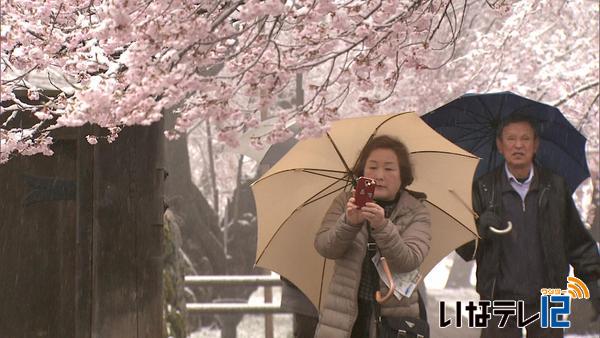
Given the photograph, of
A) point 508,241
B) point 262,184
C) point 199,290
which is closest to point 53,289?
point 262,184

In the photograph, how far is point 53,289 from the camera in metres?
5.78

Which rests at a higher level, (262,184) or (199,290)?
(262,184)

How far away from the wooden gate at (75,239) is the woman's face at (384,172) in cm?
152

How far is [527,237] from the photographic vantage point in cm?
631

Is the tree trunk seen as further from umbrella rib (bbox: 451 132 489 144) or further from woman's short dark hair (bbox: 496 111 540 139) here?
woman's short dark hair (bbox: 496 111 540 139)

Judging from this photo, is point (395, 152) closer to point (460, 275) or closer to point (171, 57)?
point (171, 57)

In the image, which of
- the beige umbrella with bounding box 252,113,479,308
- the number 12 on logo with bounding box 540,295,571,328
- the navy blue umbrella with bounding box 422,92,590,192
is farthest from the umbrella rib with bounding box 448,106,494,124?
the number 12 on logo with bounding box 540,295,571,328

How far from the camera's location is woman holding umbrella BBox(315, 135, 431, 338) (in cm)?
Answer: 488

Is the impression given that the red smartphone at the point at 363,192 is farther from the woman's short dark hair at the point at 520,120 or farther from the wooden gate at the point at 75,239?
the woman's short dark hair at the point at 520,120

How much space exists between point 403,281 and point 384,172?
0.63m

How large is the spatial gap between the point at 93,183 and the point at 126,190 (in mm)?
209

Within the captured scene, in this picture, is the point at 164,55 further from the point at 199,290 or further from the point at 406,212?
the point at 199,290

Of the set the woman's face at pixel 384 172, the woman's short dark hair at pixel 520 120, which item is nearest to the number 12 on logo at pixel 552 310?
the woman's short dark hair at pixel 520 120

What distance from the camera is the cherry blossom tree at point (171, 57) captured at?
14.7ft
